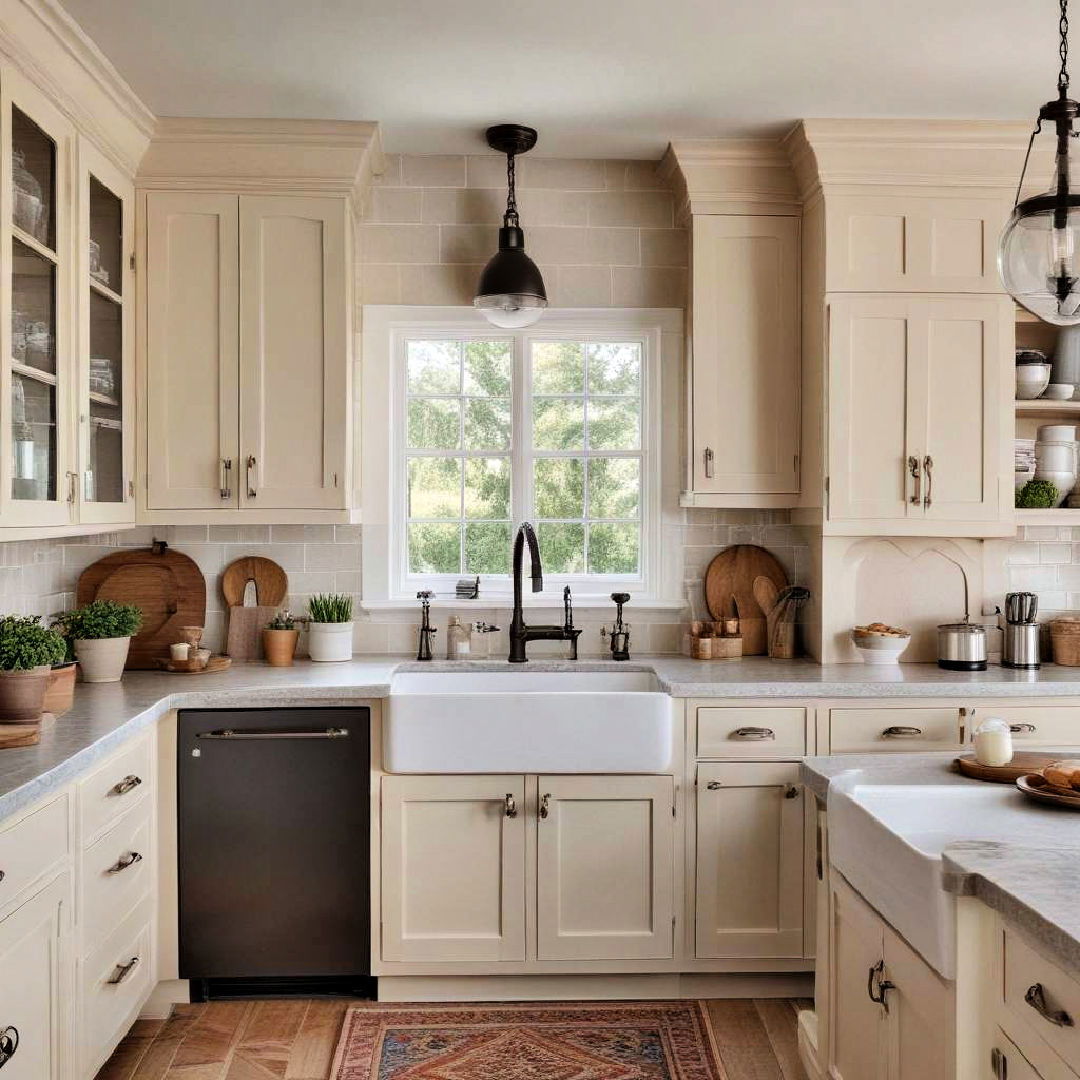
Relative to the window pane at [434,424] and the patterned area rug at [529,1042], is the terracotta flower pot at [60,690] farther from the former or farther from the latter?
the window pane at [434,424]

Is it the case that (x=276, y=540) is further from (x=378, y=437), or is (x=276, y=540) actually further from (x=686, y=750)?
(x=686, y=750)

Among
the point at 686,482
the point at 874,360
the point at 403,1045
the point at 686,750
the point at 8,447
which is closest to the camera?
the point at 8,447

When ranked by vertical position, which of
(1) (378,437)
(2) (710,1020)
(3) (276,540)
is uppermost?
(1) (378,437)

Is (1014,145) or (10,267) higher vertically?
(1014,145)

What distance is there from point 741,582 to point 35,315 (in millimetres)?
2513

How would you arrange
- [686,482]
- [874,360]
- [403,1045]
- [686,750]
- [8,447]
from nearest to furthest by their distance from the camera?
[8,447] < [403,1045] < [686,750] < [874,360] < [686,482]

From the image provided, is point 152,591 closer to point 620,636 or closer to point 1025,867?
point 620,636

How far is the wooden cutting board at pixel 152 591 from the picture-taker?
391 centimetres

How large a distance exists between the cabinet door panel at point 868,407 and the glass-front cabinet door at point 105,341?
230 cm

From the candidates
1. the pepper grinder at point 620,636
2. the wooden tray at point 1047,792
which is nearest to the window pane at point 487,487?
the pepper grinder at point 620,636

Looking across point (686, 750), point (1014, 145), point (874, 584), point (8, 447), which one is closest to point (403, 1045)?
point (686, 750)

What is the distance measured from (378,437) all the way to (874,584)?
74.0 inches

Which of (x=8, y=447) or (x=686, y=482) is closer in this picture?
(x=8, y=447)

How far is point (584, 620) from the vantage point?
411cm
